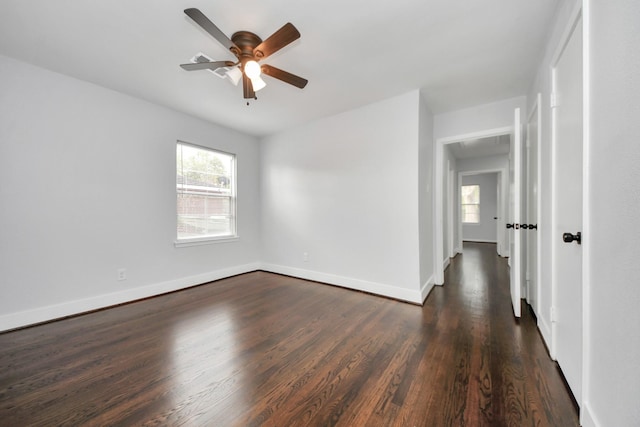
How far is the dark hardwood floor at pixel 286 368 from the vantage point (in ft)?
4.34

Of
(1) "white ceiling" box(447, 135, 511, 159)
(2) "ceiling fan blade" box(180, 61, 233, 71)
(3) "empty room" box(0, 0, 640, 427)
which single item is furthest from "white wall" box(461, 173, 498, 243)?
(2) "ceiling fan blade" box(180, 61, 233, 71)

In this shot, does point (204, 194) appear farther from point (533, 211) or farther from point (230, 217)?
point (533, 211)

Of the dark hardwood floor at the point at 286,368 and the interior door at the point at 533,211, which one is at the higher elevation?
the interior door at the point at 533,211

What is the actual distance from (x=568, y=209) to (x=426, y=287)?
190 centimetres

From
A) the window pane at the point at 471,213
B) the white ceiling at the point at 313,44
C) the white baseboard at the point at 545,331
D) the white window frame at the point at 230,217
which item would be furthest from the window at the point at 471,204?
the white window frame at the point at 230,217

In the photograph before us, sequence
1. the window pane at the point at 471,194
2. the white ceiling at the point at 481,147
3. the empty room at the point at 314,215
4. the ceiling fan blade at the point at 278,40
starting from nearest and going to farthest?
the empty room at the point at 314,215
the ceiling fan blade at the point at 278,40
the white ceiling at the point at 481,147
the window pane at the point at 471,194

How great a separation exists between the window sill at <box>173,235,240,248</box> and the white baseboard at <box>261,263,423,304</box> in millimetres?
882

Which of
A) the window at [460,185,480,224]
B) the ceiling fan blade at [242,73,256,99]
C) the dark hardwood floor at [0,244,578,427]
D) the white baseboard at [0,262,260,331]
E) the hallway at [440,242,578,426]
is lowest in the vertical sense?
the dark hardwood floor at [0,244,578,427]

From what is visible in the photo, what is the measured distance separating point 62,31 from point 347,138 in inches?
117

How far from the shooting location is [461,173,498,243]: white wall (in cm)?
805

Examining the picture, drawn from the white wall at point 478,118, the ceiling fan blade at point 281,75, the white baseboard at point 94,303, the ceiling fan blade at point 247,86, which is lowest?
the white baseboard at point 94,303

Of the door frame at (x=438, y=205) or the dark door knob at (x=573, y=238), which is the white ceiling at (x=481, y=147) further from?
the dark door knob at (x=573, y=238)

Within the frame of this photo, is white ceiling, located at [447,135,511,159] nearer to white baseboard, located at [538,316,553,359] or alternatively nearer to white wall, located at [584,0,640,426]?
white baseboard, located at [538,316,553,359]

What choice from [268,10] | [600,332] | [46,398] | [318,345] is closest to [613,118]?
[600,332]
